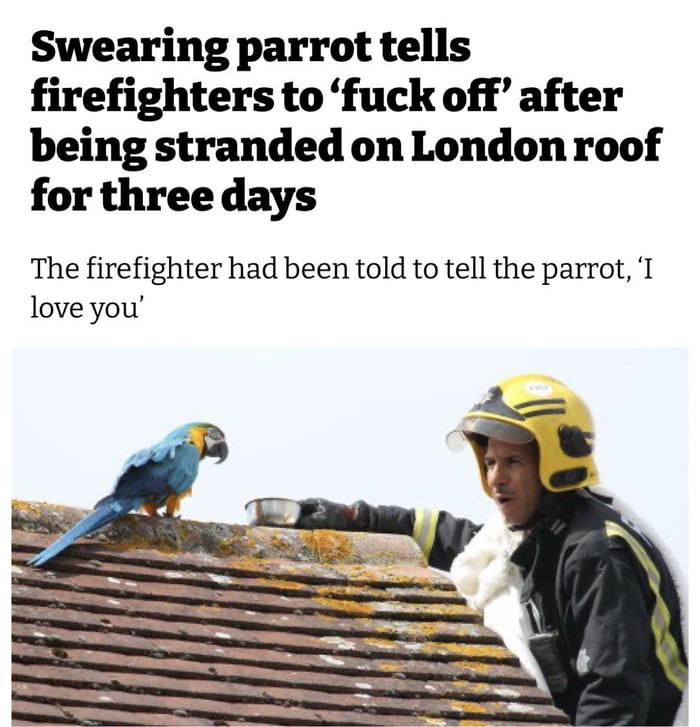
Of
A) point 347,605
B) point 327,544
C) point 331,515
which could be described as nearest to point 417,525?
point 331,515

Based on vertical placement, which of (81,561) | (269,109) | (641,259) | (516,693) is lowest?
(516,693)

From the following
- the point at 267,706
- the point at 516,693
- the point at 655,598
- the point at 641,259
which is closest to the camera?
the point at 267,706

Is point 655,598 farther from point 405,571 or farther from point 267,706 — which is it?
point 267,706

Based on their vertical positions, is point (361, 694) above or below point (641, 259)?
below

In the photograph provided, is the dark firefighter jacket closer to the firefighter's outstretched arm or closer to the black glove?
the firefighter's outstretched arm

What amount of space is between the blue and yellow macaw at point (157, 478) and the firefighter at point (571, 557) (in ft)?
2.34

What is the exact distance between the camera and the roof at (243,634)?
6.57 m

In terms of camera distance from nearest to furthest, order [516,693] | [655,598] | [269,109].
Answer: [516,693] < [655,598] < [269,109]

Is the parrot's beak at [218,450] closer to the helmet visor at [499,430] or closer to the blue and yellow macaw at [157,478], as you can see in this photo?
the blue and yellow macaw at [157,478]

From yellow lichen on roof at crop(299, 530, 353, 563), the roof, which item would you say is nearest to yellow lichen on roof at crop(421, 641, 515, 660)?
the roof

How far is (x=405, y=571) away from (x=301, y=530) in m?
0.52

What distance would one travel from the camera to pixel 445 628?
7.54 meters

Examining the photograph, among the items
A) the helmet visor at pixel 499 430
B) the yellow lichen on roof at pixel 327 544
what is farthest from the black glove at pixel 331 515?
the helmet visor at pixel 499 430

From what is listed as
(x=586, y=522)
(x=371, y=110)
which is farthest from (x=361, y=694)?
(x=371, y=110)
